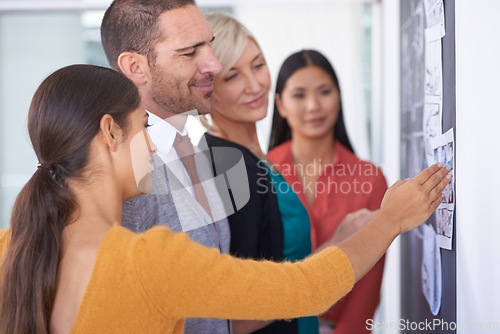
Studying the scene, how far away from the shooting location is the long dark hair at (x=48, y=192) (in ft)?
2.86

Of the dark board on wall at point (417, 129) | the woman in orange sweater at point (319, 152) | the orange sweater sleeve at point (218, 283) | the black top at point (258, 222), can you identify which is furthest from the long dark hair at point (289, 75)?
the orange sweater sleeve at point (218, 283)

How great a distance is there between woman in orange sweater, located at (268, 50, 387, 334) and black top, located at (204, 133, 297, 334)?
496 mm

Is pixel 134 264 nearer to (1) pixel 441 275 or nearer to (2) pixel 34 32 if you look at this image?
(1) pixel 441 275

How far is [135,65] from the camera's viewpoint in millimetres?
1308

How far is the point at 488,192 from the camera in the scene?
1.00 metres

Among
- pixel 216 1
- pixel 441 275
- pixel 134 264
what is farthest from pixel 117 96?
pixel 216 1

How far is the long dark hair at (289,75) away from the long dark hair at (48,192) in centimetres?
130

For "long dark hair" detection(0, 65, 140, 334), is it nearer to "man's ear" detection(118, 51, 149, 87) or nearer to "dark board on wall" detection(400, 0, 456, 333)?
"man's ear" detection(118, 51, 149, 87)

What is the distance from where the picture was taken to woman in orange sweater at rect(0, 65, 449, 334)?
827 millimetres

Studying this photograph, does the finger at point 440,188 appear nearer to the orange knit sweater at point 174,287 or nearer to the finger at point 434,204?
the finger at point 434,204

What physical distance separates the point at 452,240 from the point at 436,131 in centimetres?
27

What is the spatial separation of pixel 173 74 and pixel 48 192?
52 cm

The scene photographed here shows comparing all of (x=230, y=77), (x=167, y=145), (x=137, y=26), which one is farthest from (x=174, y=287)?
(x=230, y=77)

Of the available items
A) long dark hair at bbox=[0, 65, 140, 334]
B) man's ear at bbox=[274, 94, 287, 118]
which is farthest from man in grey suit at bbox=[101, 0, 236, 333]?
man's ear at bbox=[274, 94, 287, 118]
